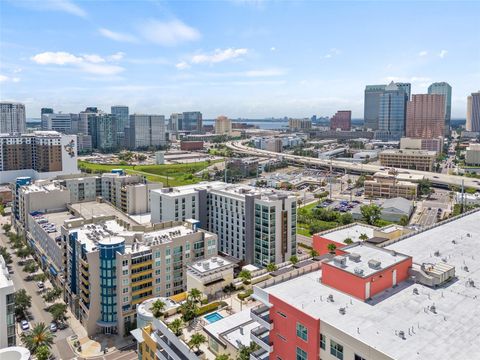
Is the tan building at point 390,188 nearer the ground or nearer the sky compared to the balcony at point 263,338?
nearer the ground

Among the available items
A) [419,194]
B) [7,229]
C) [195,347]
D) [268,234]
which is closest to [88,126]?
[7,229]

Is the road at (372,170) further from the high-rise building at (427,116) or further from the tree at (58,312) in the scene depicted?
the tree at (58,312)

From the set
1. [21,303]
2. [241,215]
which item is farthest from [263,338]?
[21,303]

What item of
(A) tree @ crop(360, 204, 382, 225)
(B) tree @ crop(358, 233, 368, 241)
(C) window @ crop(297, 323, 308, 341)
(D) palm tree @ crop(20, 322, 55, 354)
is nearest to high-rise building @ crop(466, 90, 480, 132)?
(A) tree @ crop(360, 204, 382, 225)

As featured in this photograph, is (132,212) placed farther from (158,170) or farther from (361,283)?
(158,170)

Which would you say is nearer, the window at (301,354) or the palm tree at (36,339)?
the window at (301,354)

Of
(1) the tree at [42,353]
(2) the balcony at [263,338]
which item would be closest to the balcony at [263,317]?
(2) the balcony at [263,338]

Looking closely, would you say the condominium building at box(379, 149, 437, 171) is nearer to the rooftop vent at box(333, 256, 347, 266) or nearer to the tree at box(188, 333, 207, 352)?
the rooftop vent at box(333, 256, 347, 266)
